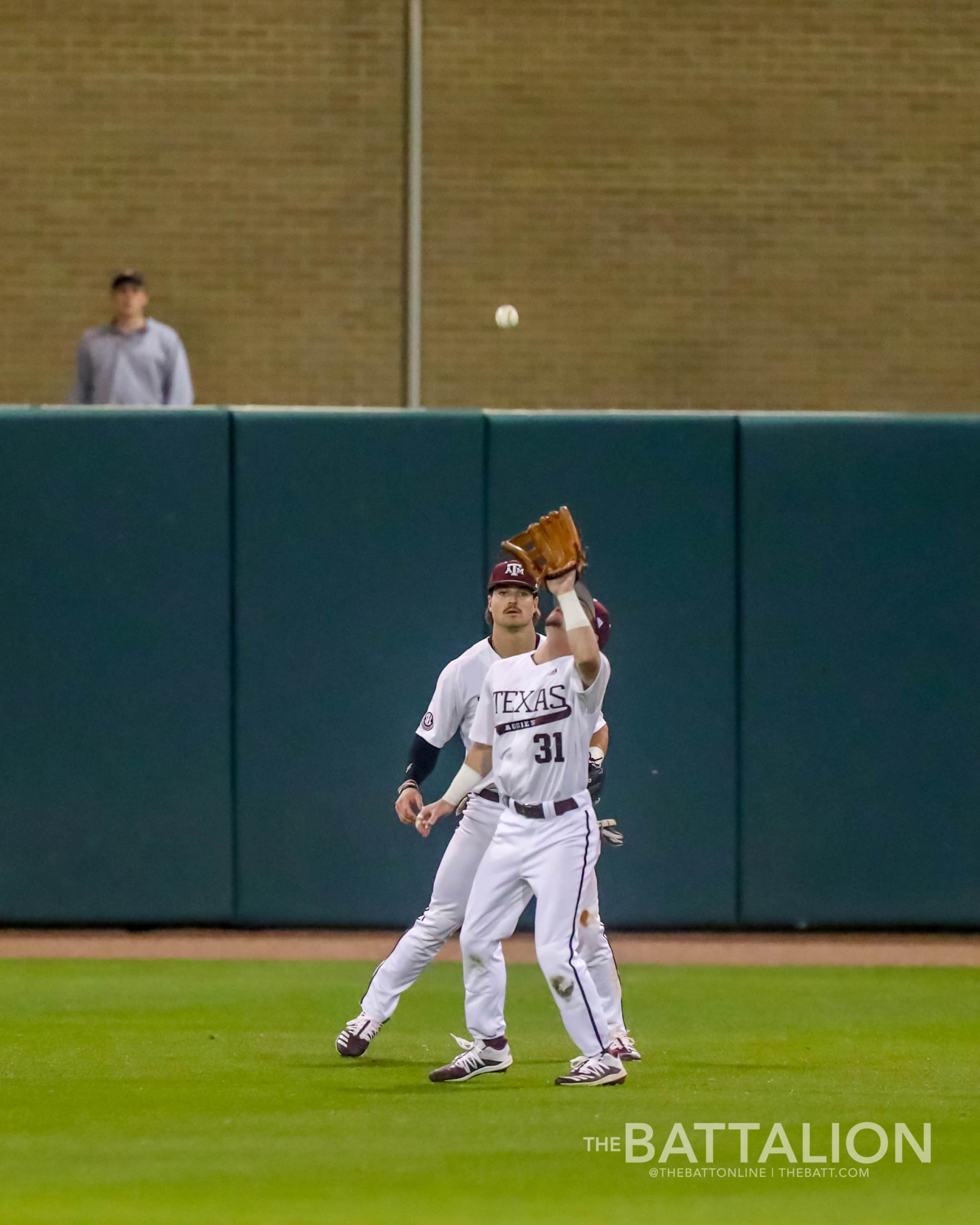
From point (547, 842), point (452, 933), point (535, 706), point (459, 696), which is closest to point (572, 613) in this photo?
point (535, 706)

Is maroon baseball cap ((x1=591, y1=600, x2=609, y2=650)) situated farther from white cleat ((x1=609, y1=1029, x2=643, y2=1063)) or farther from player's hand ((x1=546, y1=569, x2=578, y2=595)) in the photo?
white cleat ((x1=609, y1=1029, x2=643, y2=1063))

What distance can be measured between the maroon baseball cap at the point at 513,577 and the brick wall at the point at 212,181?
263 inches

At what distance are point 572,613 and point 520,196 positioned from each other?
25.6ft

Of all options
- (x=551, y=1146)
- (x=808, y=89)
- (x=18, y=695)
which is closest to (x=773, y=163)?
(x=808, y=89)

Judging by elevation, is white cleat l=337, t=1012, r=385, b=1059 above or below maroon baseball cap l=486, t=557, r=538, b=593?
below

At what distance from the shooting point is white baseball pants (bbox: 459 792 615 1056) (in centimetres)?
577

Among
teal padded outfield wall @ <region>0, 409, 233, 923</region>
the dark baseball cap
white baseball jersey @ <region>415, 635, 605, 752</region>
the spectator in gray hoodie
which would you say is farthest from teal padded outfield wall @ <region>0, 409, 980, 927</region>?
white baseball jersey @ <region>415, 635, 605, 752</region>

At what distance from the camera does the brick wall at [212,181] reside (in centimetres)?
1280

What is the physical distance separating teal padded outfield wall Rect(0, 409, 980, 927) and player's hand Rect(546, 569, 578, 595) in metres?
3.89

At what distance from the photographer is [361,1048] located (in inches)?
253

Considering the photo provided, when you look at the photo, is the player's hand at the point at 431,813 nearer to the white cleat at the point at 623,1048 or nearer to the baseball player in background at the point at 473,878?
the baseball player in background at the point at 473,878

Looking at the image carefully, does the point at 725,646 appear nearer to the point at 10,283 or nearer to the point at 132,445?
the point at 132,445

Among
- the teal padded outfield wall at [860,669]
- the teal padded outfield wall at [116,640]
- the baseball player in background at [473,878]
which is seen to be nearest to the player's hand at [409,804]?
the baseball player in background at [473,878]

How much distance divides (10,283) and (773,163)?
5.32 meters
